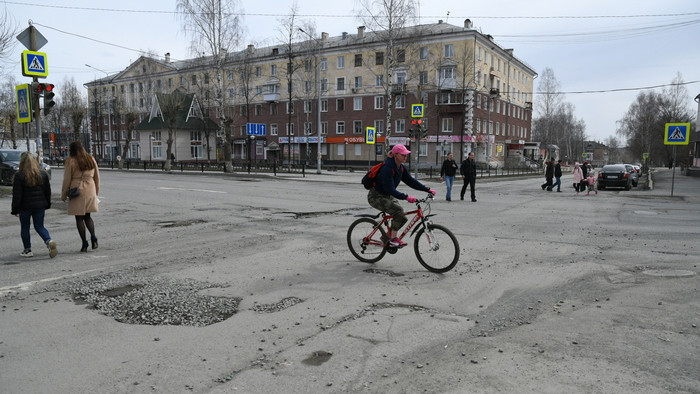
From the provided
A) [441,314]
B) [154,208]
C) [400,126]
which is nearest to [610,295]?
[441,314]

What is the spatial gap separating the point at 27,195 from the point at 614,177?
992 inches

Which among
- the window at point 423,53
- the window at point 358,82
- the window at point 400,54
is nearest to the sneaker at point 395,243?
the window at point 400,54

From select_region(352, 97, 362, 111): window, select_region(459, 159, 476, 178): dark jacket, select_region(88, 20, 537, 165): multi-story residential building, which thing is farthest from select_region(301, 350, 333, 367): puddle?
select_region(352, 97, 362, 111): window

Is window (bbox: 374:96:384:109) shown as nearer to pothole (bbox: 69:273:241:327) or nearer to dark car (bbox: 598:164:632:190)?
dark car (bbox: 598:164:632:190)

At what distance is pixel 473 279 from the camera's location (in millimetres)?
6043

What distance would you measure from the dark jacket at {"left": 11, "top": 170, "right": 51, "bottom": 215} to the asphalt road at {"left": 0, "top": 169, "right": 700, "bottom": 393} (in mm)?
832

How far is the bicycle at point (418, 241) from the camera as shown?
20.9 feet

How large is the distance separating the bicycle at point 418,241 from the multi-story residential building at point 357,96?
39732 mm

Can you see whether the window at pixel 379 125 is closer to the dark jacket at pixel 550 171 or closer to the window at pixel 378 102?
the window at pixel 378 102

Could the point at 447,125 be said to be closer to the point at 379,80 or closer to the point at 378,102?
the point at 378,102

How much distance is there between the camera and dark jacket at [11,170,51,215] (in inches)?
276

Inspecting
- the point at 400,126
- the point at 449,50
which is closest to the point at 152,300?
the point at 449,50

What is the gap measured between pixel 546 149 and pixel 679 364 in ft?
250

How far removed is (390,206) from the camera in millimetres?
6570
